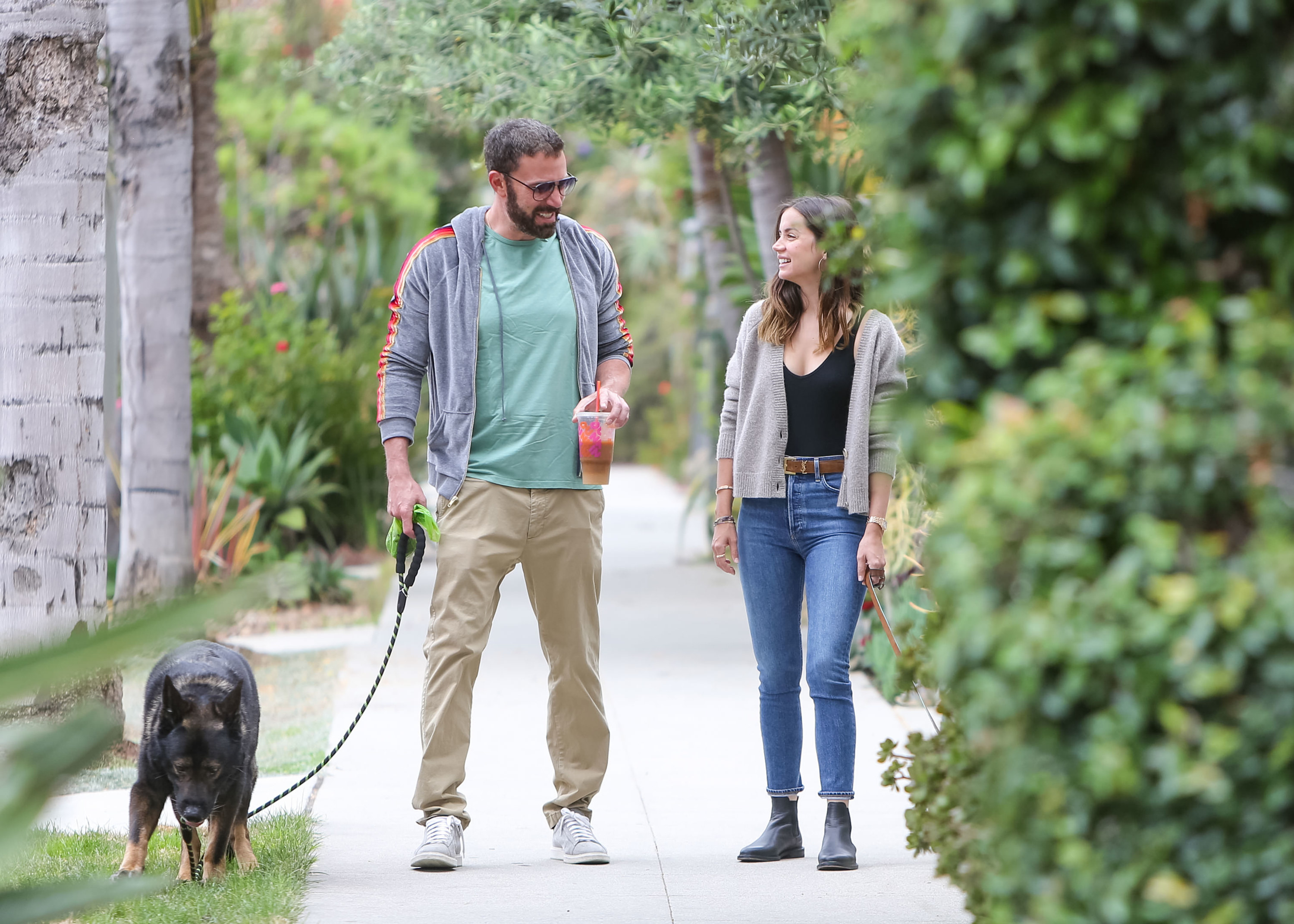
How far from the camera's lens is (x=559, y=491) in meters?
4.76

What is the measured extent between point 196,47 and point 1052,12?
8.99 metres

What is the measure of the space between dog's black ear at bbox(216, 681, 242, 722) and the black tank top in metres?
1.75

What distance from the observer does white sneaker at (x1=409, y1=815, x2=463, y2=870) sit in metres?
4.57

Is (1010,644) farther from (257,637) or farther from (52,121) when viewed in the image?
(257,637)

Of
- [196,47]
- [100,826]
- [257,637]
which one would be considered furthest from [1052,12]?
[196,47]

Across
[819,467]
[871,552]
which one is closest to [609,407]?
[819,467]

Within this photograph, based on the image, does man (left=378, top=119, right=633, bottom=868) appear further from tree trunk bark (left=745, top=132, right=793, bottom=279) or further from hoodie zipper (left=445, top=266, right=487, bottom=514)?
tree trunk bark (left=745, top=132, right=793, bottom=279)

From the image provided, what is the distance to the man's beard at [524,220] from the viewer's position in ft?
15.4

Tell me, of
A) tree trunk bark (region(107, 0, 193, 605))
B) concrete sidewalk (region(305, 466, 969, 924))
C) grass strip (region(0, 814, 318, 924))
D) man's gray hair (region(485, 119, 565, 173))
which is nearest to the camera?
grass strip (region(0, 814, 318, 924))

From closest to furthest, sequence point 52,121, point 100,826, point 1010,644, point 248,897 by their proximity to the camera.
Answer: point 1010,644, point 248,897, point 100,826, point 52,121

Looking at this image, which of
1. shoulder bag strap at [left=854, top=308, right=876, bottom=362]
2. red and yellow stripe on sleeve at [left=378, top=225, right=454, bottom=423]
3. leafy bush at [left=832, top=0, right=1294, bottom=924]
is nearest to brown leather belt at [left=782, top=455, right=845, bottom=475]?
shoulder bag strap at [left=854, top=308, right=876, bottom=362]

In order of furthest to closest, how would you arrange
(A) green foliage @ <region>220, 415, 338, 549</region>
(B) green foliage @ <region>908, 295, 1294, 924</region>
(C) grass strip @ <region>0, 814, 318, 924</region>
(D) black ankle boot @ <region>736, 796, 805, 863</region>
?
1. (A) green foliage @ <region>220, 415, 338, 549</region>
2. (D) black ankle boot @ <region>736, 796, 805, 863</region>
3. (C) grass strip @ <region>0, 814, 318, 924</region>
4. (B) green foliage @ <region>908, 295, 1294, 924</region>

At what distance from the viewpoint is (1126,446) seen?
81.7 inches

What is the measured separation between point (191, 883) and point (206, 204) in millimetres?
8026
